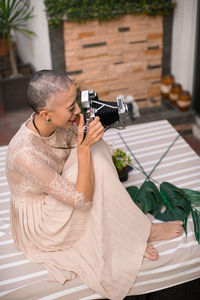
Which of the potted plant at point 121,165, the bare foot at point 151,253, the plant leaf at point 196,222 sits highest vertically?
the potted plant at point 121,165

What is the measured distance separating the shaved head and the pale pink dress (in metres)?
0.20

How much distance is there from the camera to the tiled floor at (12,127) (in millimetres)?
3363

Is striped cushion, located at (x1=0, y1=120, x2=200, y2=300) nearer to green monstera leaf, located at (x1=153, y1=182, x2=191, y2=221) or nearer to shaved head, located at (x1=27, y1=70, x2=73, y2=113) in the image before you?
green monstera leaf, located at (x1=153, y1=182, x2=191, y2=221)

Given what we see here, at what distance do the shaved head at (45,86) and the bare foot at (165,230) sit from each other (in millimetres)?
758

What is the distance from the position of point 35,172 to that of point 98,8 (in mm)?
2138

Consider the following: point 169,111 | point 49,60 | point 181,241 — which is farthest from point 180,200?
point 49,60

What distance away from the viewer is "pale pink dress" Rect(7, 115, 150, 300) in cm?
144

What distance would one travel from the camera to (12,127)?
3.57 meters

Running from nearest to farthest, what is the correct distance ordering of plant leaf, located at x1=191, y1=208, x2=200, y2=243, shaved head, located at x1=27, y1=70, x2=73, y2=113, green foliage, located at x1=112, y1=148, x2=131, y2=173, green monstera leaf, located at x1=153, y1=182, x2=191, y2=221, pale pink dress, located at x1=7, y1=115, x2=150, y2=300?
1. shaved head, located at x1=27, y1=70, x2=73, y2=113
2. pale pink dress, located at x1=7, y1=115, x2=150, y2=300
3. plant leaf, located at x1=191, y1=208, x2=200, y2=243
4. green monstera leaf, located at x1=153, y1=182, x2=191, y2=221
5. green foliage, located at x1=112, y1=148, x2=131, y2=173

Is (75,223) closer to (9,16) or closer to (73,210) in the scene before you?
(73,210)

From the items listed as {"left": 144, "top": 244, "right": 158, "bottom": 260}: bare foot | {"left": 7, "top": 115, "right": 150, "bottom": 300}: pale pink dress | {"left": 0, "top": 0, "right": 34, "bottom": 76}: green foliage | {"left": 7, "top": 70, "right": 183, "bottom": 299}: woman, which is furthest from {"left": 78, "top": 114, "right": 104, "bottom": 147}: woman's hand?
{"left": 0, "top": 0, "right": 34, "bottom": 76}: green foliage

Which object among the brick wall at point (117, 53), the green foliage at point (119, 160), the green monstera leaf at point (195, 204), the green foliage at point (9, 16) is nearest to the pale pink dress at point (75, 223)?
the green monstera leaf at point (195, 204)

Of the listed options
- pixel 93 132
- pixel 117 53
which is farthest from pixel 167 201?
pixel 117 53

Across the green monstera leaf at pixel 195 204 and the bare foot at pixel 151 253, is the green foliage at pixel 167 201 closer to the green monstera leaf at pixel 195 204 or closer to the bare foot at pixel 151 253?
the green monstera leaf at pixel 195 204
